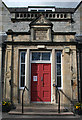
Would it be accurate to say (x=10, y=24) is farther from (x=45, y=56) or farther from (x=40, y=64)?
(x=40, y=64)

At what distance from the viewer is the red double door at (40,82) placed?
776 cm

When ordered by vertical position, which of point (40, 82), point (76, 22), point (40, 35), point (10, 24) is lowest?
point (40, 82)

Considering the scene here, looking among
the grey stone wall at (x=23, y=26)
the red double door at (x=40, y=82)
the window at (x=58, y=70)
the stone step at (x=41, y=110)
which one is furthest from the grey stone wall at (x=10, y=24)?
the stone step at (x=41, y=110)

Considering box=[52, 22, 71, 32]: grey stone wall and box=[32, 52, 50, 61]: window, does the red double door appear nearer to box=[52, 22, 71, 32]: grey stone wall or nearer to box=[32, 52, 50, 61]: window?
box=[32, 52, 50, 61]: window

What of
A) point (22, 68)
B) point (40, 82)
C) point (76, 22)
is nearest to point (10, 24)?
point (22, 68)

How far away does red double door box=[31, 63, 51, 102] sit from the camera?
306 inches

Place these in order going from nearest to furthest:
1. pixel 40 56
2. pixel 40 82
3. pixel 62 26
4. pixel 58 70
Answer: pixel 40 82
pixel 58 70
pixel 40 56
pixel 62 26

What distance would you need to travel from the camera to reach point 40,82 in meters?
7.86

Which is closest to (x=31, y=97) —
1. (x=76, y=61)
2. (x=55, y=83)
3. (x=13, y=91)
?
(x=13, y=91)

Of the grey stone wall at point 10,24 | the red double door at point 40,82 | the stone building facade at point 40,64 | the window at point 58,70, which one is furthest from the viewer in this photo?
the grey stone wall at point 10,24

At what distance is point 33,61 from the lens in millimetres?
8008

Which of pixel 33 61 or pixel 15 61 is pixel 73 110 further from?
pixel 15 61

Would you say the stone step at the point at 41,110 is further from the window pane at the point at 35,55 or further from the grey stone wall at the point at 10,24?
the grey stone wall at the point at 10,24

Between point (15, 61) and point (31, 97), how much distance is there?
2.12 metres
